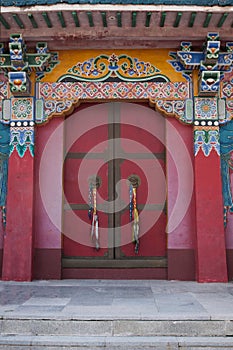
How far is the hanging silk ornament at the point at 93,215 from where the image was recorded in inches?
246

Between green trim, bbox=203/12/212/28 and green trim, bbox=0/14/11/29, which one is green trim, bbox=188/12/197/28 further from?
green trim, bbox=0/14/11/29

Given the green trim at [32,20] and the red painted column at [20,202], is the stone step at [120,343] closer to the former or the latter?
the red painted column at [20,202]

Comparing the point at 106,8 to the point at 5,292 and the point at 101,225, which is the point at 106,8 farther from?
the point at 5,292

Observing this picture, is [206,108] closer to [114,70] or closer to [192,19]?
[192,19]

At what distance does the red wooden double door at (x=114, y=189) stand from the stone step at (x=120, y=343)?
7.74 ft

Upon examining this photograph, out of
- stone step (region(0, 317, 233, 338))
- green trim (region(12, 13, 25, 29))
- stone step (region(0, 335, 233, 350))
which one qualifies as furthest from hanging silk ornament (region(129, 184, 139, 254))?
green trim (region(12, 13, 25, 29))

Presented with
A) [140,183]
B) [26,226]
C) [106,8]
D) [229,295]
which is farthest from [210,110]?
[26,226]

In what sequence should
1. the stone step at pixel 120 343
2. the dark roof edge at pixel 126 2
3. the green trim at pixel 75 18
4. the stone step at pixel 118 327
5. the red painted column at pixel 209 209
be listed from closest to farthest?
the stone step at pixel 120 343 < the stone step at pixel 118 327 < the dark roof edge at pixel 126 2 < the green trim at pixel 75 18 < the red painted column at pixel 209 209

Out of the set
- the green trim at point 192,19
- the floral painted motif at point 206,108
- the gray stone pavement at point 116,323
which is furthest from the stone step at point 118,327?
A: the green trim at point 192,19

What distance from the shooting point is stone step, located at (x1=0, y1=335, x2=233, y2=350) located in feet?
11.9

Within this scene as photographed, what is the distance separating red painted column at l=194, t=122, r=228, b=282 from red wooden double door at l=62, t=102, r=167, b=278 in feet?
1.82

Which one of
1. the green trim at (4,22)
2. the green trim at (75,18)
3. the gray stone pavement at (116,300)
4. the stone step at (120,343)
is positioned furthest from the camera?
the green trim at (4,22)

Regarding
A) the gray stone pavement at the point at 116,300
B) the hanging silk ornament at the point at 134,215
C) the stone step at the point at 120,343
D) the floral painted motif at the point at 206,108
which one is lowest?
the stone step at the point at 120,343

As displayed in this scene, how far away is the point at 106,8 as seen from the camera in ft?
17.5
